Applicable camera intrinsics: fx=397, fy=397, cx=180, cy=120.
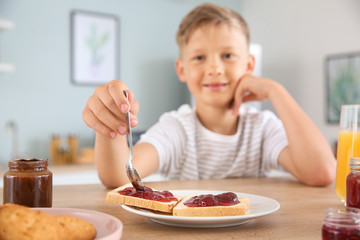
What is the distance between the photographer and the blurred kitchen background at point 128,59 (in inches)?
131

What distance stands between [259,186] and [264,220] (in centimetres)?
46

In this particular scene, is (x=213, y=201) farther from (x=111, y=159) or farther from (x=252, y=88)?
(x=252, y=88)

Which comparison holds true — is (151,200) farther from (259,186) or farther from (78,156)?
(78,156)

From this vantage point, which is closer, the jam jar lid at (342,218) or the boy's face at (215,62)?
the jam jar lid at (342,218)

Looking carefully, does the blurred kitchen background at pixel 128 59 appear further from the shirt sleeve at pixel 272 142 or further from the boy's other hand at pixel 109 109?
the boy's other hand at pixel 109 109

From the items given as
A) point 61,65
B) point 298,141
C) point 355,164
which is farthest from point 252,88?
point 61,65

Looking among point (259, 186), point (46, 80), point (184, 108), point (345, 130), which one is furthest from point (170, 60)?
point (345, 130)

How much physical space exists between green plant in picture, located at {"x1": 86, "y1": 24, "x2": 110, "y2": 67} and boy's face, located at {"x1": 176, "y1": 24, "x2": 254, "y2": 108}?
226 centimetres

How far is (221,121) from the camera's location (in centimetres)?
168

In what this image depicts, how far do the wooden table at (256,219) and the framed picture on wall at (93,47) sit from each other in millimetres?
2614

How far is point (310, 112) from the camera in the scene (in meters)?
3.52

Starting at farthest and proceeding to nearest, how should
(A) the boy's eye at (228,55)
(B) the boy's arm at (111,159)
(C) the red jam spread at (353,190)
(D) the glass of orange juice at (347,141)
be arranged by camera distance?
(A) the boy's eye at (228,55)
(B) the boy's arm at (111,159)
(D) the glass of orange juice at (347,141)
(C) the red jam spread at (353,190)

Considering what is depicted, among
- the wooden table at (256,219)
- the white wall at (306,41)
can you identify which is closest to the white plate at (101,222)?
the wooden table at (256,219)

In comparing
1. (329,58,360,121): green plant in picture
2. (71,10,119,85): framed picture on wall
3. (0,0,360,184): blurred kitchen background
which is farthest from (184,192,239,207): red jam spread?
A: (71,10,119,85): framed picture on wall
